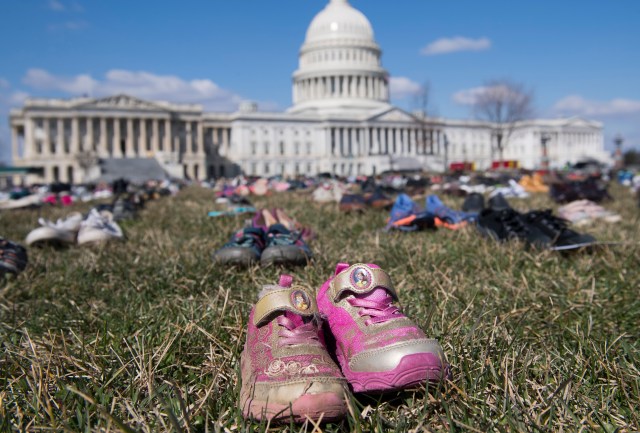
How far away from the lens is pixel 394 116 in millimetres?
89500

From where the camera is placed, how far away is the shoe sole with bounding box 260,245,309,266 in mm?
3939

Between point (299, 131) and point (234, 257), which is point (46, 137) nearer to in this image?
point (299, 131)

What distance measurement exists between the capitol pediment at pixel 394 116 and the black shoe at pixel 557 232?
8383 cm

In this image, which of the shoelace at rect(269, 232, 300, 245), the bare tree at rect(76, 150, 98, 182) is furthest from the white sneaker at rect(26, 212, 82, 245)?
the bare tree at rect(76, 150, 98, 182)

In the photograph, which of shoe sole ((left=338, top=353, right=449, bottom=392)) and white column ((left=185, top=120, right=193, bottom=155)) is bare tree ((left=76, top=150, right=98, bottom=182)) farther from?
shoe sole ((left=338, top=353, right=449, bottom=392))

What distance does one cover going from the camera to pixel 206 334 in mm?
2303

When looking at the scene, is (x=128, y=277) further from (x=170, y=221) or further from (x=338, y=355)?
(x=170, y=221)

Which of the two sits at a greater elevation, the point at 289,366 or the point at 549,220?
the point at 549,220

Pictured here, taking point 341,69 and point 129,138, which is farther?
point 341,69

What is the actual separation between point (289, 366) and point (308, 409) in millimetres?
168

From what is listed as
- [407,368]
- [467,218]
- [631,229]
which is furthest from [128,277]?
[631,229]

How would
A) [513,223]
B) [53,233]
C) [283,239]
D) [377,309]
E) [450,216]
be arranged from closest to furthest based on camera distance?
1. [377,309]
2. [283,239]
3. [513,223]
4. [53,233]
5. [450,216]

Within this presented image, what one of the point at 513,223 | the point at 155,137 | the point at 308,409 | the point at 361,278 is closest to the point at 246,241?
the point at 361,278

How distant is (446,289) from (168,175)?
211 feet
